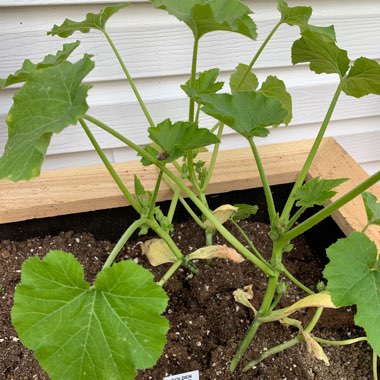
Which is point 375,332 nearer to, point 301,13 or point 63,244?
point 301,13

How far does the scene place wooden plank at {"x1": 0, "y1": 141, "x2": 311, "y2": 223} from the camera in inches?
44.7

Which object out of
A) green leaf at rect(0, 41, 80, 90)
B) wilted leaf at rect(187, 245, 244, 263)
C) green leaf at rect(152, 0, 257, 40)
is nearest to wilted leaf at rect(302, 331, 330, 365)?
wilted leaf at rect(187, 245, 244, 263)

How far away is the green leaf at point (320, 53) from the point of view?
792 mm

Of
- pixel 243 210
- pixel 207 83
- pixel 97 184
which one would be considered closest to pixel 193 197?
pixel 207 83

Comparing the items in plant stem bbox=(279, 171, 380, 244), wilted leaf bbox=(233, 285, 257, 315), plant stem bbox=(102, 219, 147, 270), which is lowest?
wilted leaf bbox=(233, 285, 257, 315)

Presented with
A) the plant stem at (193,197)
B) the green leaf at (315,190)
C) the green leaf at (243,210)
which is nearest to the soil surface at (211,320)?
the green leaf at (243,210)

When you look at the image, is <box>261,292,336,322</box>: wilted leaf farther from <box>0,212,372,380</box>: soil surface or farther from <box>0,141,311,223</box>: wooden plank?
<box>0,141,311,223</box>: wooden plank

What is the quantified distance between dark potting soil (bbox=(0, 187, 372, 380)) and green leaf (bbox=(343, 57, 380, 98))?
1.38ft

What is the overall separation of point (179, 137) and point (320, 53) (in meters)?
0.31

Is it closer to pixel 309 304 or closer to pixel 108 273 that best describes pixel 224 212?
pixel 309 304

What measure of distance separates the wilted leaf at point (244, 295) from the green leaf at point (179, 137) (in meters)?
0.40

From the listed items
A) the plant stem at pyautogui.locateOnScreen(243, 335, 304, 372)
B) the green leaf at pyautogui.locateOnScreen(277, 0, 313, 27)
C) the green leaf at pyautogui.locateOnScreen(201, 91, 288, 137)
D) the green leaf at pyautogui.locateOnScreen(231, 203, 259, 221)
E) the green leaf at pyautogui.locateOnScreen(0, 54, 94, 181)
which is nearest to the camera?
the green leaf at pyautogui.locateOnScreen(0, 54, 94, 181)

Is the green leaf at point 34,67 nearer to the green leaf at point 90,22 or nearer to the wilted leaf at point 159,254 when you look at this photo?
the green leaf at point 90,22

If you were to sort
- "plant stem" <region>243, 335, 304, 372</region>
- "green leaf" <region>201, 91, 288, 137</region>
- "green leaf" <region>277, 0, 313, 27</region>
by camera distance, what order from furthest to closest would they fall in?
"plant stem" <region>243, 335, 304, 372</region> → "green leaf" <region>277, 0, 313, 27</region> → "green leaf" <region>201, 91, 288, 137</region>
